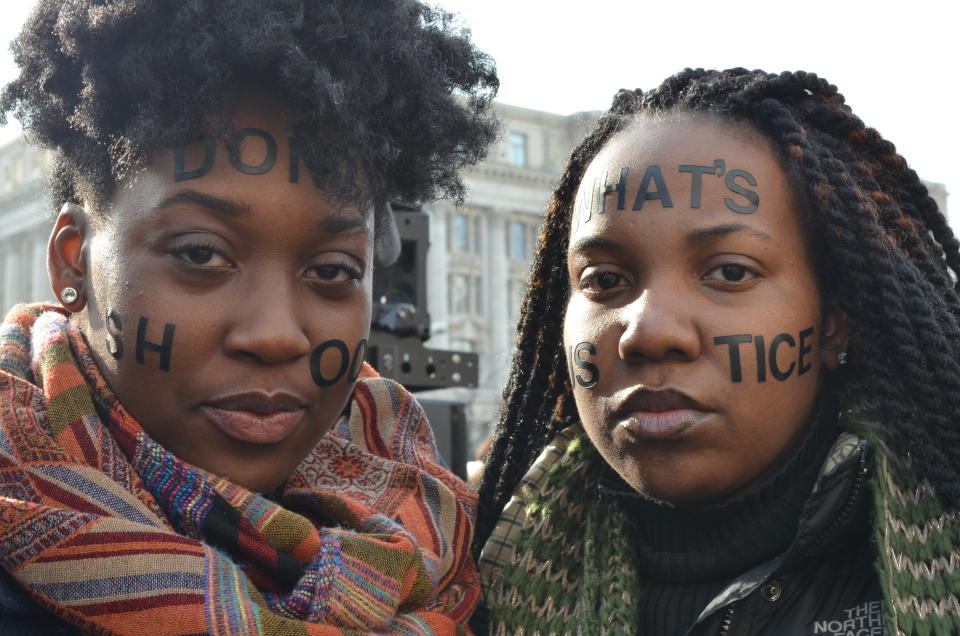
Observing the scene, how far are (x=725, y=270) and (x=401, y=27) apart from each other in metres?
0.83

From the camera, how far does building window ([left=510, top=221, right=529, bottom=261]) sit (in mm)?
42138

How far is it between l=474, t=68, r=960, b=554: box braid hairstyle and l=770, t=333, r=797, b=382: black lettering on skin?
0.48 feet

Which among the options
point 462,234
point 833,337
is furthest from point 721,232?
point 462,234

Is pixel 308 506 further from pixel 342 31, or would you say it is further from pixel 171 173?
pixel 342 31

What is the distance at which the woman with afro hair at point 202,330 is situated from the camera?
186 cm

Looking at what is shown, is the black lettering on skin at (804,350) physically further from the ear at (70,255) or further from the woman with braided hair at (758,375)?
the ear at (70,255)

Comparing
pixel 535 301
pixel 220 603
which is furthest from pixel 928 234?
pixel 220 603

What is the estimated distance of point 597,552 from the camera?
2.42 metres

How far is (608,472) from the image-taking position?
2.47 metres

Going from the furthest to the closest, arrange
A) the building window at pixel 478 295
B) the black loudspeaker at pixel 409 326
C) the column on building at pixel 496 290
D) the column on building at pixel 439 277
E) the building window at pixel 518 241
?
the building window at pixel 518 241, the building window at pixel 478 295, the column on building at pixel 496 290, the column on building at pixel 439 277, the black loudspeaker at pixel 409 326

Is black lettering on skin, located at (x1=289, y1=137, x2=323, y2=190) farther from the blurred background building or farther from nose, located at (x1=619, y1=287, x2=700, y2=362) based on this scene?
the blurred background building

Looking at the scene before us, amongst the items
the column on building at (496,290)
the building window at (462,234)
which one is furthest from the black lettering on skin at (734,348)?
→ the building window at (462,234)

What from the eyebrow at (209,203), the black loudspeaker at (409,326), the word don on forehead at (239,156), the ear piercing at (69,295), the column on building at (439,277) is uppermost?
the column on building at (439,277)

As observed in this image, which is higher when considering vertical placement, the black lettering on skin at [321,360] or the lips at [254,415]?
the black lettering on skin at [321,360]
